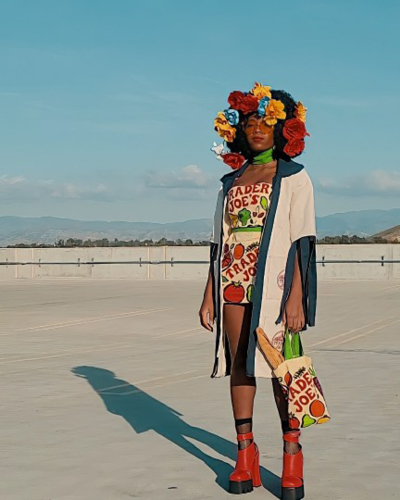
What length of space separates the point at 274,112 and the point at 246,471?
6.57ft

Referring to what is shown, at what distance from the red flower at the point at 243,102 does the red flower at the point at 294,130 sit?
215 millimetres

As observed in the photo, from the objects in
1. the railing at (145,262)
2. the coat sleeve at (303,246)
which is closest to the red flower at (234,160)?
the coat sleeve at (303,246)

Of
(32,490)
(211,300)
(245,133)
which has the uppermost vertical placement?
(245,133)

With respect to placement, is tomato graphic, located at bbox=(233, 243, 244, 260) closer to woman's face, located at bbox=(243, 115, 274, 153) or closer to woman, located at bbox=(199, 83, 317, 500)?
woman, located at bbox=(199, 83, 317, 500)

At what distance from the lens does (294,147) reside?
233 inches

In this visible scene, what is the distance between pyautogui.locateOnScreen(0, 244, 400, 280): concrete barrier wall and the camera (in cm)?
3397

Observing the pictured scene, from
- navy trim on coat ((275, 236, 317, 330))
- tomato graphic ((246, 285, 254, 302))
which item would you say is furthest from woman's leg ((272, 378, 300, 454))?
tomato graphic ((246, 285, 254, 302))

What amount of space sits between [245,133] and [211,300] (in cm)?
98

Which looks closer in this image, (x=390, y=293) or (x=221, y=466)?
(x=221, y=466)

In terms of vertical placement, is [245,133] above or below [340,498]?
above

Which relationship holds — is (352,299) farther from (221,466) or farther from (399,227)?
(399,227)

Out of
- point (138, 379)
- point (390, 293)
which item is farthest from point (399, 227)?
point (138, 379)

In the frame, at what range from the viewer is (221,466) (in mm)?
6480

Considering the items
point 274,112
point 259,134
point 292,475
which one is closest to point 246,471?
point 292,475
